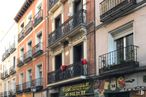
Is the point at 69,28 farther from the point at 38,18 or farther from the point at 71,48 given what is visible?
the point at 38,18

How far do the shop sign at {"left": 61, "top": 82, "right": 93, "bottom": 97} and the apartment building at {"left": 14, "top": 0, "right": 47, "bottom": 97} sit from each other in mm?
4790

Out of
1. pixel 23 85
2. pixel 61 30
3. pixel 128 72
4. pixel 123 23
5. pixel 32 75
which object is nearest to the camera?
pixel 128 72

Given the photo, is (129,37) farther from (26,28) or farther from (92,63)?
(26,28)

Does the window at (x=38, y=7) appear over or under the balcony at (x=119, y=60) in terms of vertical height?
over

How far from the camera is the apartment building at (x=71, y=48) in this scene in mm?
19922

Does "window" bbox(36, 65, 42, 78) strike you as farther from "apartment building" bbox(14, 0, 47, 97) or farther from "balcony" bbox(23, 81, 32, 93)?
"balcony" bbox(23, 81, 32, 93)

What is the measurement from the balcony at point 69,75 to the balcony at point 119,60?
196cm

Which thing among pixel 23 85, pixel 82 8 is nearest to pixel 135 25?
pixel 82 8

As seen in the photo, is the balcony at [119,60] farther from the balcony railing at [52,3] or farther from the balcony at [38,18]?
the balcony at [38,18]

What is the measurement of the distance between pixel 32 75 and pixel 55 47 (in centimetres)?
710

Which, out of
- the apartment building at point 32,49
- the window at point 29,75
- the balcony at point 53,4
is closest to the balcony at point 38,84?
the apartment building at point 32,49

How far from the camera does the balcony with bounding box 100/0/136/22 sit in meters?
15.5

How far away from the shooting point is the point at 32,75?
31766mm

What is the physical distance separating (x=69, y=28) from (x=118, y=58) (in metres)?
6.60
